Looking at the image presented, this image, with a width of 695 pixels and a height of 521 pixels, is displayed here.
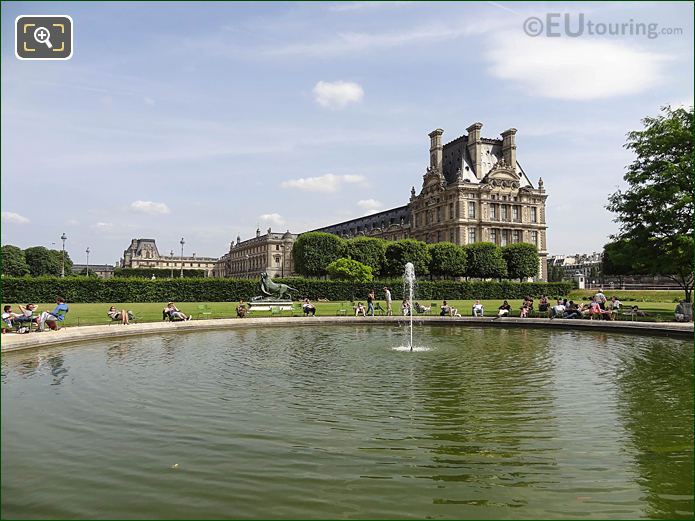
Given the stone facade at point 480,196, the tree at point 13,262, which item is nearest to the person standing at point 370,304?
the stone facade at point 480,196

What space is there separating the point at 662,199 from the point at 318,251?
4919 centimetres

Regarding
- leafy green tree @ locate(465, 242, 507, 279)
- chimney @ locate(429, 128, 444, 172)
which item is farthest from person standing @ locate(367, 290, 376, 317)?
chimney @ locate(429, 128, 444, 172)

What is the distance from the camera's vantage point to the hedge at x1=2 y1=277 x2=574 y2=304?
128ft

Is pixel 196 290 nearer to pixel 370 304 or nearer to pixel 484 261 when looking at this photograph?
pixel 370 304

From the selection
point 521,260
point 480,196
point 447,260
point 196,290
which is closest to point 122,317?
point 196,290

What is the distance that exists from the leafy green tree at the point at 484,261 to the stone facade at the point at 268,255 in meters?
64.3

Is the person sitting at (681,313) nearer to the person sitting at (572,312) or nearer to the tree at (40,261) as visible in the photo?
the person sitting at (572,312)

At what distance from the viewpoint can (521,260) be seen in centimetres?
7388

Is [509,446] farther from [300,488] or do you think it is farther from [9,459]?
[9,459]

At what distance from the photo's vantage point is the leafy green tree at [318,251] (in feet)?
231

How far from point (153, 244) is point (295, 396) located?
18166 centimetres

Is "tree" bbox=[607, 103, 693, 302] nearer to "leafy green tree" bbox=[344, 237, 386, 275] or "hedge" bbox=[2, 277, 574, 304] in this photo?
"hedge" bbox=[2, 277, 574, 304]

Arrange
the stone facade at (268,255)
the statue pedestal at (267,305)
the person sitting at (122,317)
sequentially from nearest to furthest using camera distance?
the person sitting at (122,317), the statue pedestal at (267,305), the stone facade at (268,255)

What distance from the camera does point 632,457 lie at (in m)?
6.22
